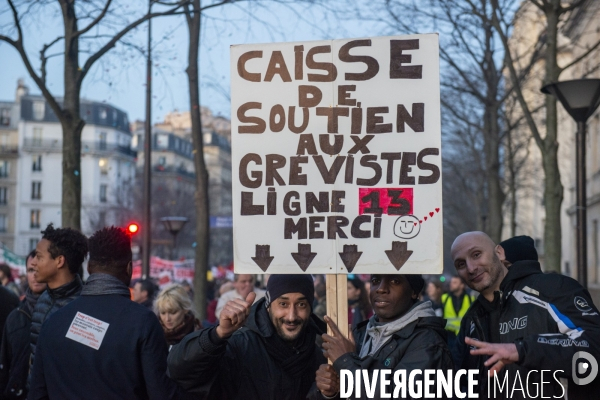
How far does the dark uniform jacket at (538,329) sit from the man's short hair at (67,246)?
250 centimetres

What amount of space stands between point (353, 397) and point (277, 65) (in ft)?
6.15

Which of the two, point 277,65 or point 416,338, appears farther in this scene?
point 277,65

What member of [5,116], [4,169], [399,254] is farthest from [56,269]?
[5,116]

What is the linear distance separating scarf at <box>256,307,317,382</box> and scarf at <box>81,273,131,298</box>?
2.50ft

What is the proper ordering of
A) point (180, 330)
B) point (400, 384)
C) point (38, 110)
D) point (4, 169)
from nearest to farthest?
1. point (400, 384)
2. point (180, 330)
3. point (4, 169)
4. point (38, 110)

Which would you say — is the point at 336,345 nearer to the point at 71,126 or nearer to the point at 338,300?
the point at 338,300

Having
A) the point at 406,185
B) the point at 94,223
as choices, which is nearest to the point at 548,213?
the point at 406,185

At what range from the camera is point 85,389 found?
175 inches

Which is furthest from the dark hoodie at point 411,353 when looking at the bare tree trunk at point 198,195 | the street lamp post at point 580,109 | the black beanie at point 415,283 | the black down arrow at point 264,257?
the bare tree trunk at point 198,195

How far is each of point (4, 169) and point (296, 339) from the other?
300ft

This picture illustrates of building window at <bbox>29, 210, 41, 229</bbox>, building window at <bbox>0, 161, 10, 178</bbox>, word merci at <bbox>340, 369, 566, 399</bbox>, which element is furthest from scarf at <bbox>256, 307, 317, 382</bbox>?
building window at <bbox>0, 161, 10, 178</bbox>

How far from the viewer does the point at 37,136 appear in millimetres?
92938

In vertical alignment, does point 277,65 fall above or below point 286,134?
above

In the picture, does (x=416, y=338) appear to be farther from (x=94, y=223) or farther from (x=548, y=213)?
→ (x=94, y=223)
